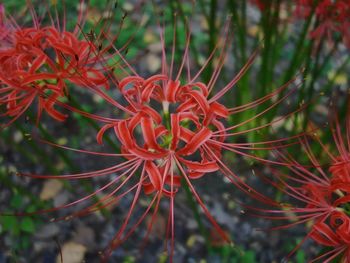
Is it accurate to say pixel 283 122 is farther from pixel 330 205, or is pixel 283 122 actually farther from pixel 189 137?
pixel 189 137

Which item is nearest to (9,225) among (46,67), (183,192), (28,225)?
(28,225)

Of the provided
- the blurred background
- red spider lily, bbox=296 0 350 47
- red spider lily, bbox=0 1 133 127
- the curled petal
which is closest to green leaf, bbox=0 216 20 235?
the blurred background

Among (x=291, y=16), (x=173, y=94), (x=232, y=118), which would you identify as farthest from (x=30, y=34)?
(x=291, y=16)

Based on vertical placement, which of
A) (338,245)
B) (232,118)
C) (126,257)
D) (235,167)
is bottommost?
(126,257)

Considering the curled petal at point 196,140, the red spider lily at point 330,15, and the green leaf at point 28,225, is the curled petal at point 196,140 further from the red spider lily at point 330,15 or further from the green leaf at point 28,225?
the green leaf at point 28,225

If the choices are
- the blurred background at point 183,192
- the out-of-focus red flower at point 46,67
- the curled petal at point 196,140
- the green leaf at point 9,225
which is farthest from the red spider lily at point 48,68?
the green leaf at point 9,225

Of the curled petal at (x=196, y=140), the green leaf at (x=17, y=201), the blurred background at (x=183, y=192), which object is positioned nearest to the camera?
the curled petal at (x=196, y=140)
